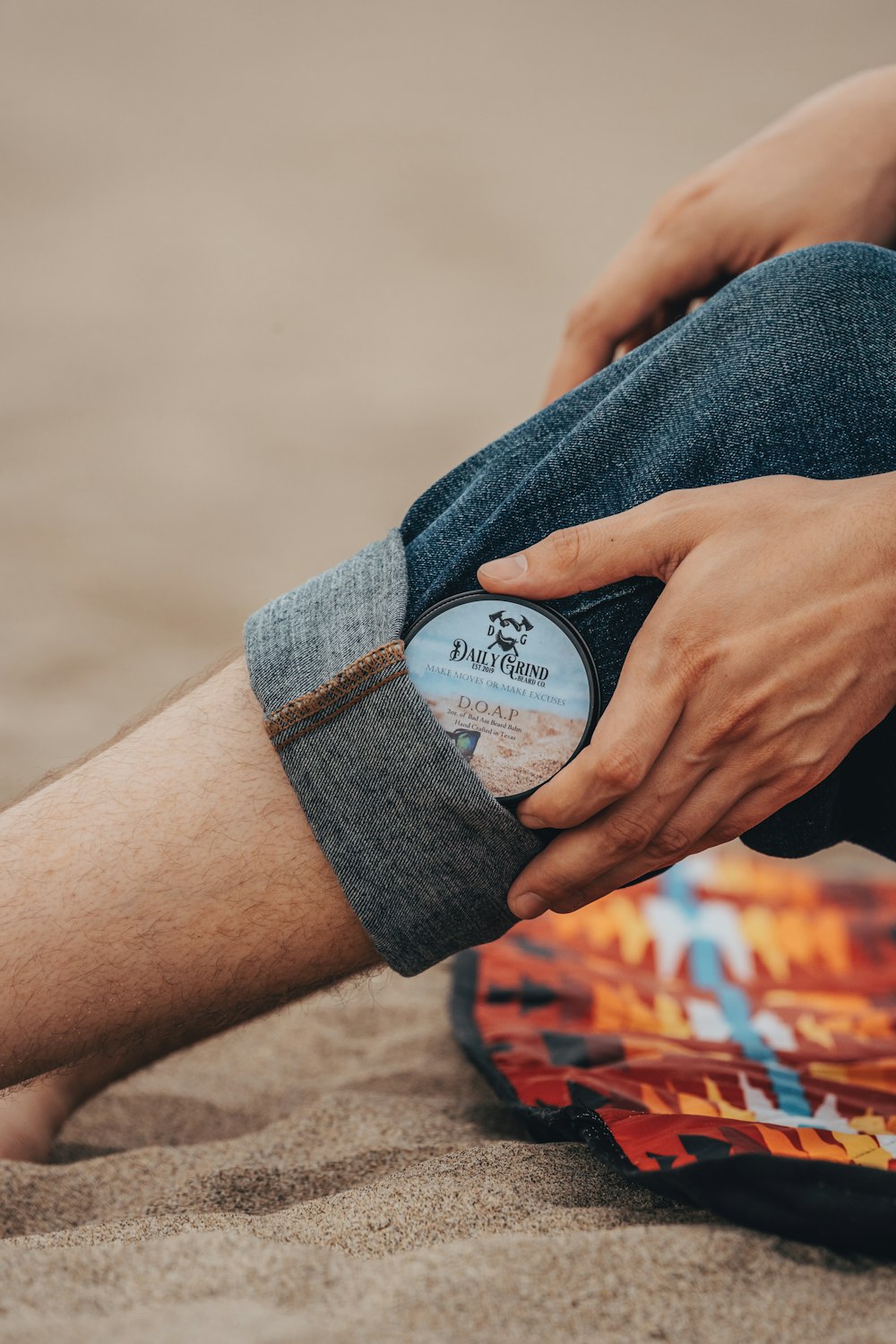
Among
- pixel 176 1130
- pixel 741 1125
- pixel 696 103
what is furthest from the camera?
pixel 696 103

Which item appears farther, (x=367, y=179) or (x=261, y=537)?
(x=367, y=179)

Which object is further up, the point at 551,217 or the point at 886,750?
the point at 551,217

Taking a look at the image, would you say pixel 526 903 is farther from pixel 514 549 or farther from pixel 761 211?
pixel 761 211

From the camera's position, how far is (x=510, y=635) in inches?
28.8

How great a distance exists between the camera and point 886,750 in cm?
79

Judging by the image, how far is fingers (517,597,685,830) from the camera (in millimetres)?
673

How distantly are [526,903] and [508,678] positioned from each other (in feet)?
0.54

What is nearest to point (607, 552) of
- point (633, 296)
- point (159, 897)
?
point (159, 897)

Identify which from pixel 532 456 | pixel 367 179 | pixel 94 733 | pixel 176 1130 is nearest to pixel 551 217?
pixel 367 179

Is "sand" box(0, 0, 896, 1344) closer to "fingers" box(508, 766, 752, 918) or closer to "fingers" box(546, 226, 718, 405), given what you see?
"fingers" box(508, 766, 752, 918)

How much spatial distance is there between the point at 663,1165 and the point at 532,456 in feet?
1.70

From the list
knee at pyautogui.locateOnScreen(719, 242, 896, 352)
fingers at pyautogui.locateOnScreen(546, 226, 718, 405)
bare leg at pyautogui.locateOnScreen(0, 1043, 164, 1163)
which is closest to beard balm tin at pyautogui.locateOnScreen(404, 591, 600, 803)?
knee at pyautogui.locateOnScreen(719, 242, 896, 352)

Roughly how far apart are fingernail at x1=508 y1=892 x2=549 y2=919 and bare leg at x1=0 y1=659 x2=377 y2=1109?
0.12 meters

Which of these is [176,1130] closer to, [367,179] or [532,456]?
[532,456]
